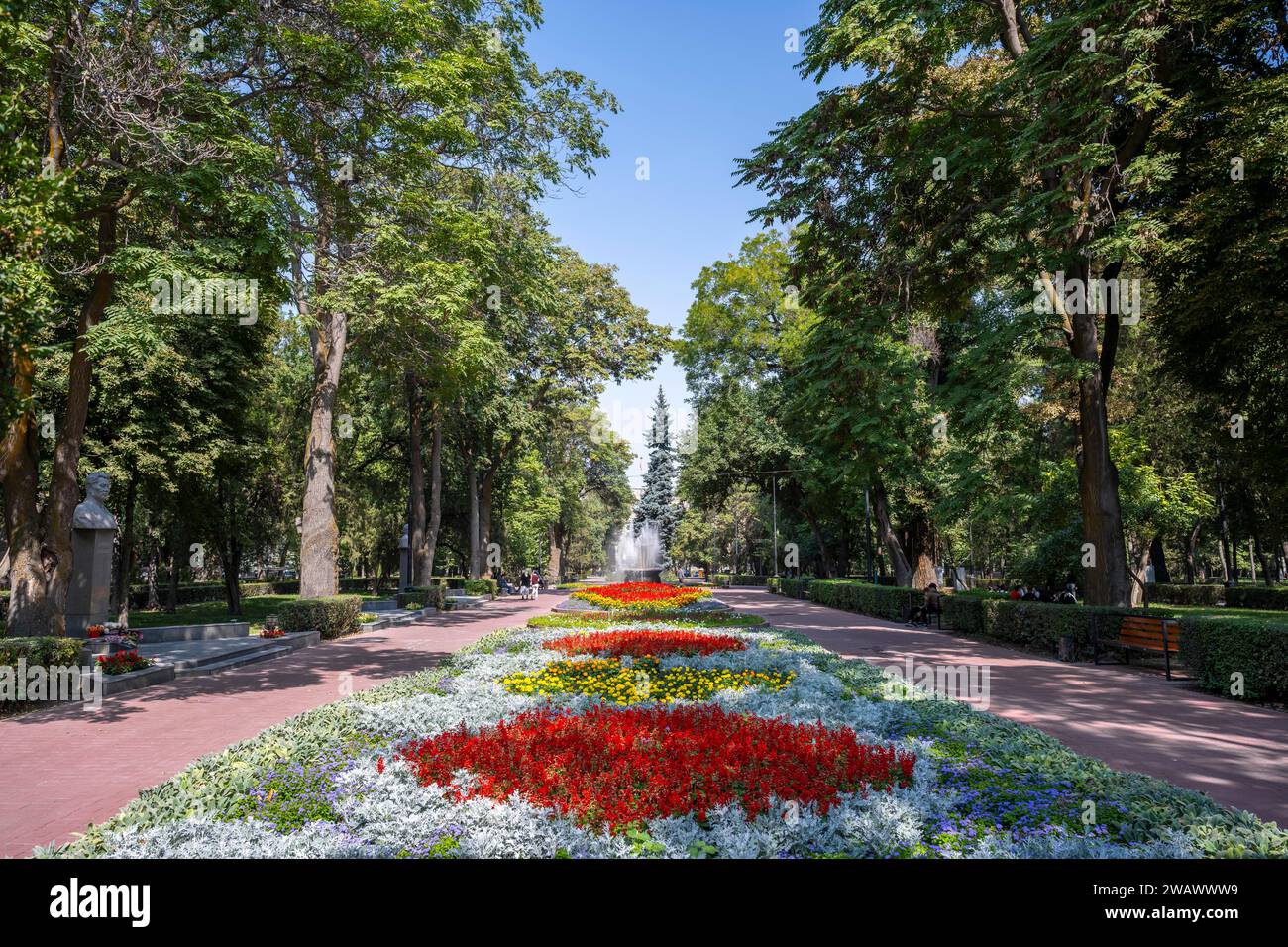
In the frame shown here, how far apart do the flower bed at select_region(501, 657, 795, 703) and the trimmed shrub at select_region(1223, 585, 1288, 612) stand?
3484 centimetres

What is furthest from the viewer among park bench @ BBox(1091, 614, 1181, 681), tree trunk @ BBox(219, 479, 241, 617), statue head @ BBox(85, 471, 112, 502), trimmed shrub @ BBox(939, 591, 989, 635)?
tree trunk @ BBox(219, 479, 241, 617)

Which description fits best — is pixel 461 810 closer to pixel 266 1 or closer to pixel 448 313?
pixel 448 313

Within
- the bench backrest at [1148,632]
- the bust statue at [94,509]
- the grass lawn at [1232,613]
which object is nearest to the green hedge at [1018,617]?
the bench backrest at [1148,632]

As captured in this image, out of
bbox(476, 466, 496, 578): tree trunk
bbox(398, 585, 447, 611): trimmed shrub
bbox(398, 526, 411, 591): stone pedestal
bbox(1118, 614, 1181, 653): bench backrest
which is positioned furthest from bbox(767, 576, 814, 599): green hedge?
bbox(1118, 614, 1181, 653): bench backrest

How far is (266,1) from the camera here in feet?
37.7

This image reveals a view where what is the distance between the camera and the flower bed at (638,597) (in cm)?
2034

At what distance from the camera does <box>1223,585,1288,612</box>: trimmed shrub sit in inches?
1227

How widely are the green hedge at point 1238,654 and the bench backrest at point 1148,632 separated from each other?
11.2 inches

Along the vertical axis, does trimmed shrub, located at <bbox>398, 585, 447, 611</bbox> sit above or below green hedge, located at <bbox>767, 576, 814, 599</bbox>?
above

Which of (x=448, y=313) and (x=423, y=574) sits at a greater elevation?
(x=448, y=313)

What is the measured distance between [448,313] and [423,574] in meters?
17.7

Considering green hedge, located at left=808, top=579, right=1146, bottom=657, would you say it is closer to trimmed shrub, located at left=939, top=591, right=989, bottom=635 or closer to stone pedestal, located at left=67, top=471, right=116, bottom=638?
trimmed shrub, located at left=939, top=591, right=989, bottom=635
